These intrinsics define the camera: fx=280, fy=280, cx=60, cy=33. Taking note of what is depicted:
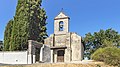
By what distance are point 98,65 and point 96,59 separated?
6.73 feet

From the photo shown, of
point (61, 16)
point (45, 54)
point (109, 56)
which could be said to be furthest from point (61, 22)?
point (109, 56)

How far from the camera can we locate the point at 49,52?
3616cm

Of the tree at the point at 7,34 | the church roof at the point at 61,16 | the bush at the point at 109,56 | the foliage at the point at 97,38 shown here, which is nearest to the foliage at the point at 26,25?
the tree at the point at 7,34

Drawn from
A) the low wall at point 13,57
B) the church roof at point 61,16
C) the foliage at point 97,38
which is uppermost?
the church roof at point 61,16

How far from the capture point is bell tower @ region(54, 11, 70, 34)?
119ft

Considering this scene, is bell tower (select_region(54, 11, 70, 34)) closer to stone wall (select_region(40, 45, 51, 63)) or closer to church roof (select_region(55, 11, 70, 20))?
church roof (select_region(55, 11, 70, 20))

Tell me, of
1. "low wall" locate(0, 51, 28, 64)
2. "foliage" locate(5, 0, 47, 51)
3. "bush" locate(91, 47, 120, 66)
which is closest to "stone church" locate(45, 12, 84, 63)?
"foliage" locate(5, 0, 47, 51)

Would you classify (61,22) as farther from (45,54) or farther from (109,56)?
(109,56)

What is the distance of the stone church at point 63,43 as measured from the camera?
116 feet

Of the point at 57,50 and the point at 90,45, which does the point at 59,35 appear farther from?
the point at 90,45

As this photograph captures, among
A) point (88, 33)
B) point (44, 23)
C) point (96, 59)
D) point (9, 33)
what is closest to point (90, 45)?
point (88, 33)

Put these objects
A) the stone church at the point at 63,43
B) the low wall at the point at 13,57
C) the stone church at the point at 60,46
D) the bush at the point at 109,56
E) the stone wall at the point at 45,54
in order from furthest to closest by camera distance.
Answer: the stone church at the point at 63,43 → the stone church at the point at 60,46 → the stone wall at the point at 45,54 → the low wall at the point at 13,57 → the bush at the point at 109,56

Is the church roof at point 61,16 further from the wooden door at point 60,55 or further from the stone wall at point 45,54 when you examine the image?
the wooden door at point 60,55

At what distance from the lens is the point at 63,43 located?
36.3 m
